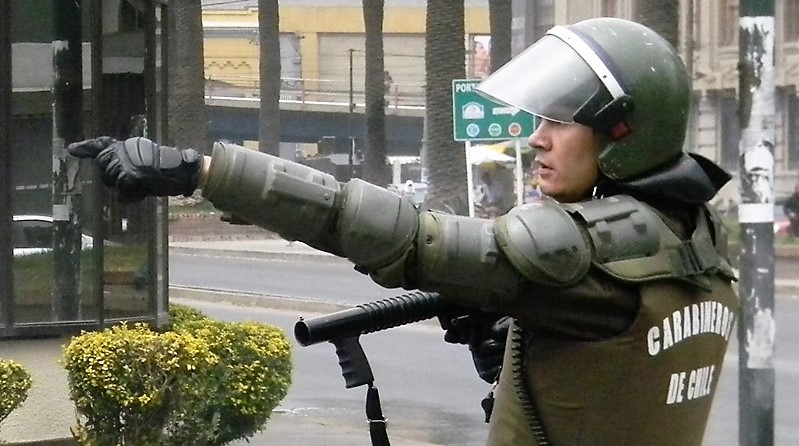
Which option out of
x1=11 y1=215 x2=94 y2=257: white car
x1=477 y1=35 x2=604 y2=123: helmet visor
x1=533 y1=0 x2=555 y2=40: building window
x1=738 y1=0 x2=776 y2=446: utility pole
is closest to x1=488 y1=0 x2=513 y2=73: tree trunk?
x1=533 y1=0 x2=555 y2=40: building window

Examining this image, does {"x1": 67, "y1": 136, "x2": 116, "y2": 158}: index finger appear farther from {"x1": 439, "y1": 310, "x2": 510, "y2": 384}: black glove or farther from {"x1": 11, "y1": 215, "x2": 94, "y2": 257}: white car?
{"x1": 11, "y1": 215, "x2": 94, "y2": 257}: white car

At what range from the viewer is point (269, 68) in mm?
38531

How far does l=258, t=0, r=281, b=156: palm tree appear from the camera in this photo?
121 ft

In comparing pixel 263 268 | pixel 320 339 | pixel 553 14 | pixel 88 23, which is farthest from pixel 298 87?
pixel 320 339

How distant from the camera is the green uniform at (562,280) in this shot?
237 centimetres

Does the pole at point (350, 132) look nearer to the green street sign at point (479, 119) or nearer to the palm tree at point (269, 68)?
the palm tree at point (269, 68)

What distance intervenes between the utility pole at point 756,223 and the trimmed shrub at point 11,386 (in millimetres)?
3337

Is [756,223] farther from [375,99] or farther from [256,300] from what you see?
[375,99]

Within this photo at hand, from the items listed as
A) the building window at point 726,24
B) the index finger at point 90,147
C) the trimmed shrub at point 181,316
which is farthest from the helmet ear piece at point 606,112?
the building window at point 726,24

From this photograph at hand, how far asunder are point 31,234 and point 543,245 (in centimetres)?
594

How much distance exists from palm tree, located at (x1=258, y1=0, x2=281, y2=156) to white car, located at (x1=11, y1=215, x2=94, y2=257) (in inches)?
1116

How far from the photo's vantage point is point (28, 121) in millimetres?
7809

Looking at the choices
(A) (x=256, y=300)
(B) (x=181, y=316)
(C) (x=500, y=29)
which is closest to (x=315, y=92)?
(C) (x=500, y=29)

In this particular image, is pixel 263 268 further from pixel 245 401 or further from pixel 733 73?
pixel 733 73
